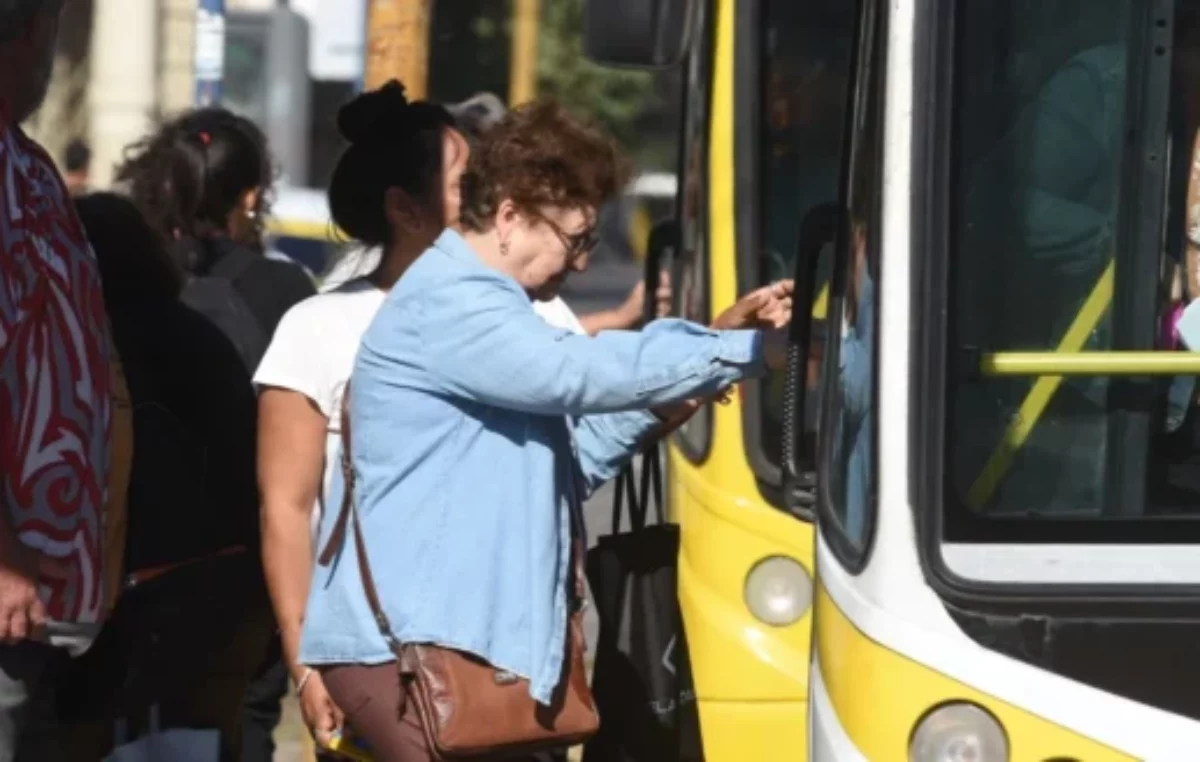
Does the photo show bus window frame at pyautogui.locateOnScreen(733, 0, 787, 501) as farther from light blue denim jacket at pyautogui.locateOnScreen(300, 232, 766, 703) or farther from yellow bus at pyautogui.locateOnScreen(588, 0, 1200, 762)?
yellow bus at pyautogui.locateOnScreen(588, 0, 1200, 762)

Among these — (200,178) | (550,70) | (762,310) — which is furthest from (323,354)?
(550,70)

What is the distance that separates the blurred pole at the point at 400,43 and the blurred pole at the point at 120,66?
12.9m

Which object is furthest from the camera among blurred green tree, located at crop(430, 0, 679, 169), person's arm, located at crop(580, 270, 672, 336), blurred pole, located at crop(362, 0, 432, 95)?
blurred green tree, located at crop(430, 0, 679, 169)

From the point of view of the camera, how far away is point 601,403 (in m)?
3.99

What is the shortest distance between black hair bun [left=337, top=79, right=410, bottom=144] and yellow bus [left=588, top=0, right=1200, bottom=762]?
46.8 inches

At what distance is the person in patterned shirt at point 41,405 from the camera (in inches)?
165

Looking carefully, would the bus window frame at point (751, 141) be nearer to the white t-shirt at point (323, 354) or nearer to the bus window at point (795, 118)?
the bus window at point (795, 118)

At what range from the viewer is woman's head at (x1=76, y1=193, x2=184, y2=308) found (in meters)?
4.91

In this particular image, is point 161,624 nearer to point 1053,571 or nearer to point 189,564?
point 189,564

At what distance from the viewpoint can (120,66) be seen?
73.3 ft

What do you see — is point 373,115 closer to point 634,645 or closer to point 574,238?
point 574,238

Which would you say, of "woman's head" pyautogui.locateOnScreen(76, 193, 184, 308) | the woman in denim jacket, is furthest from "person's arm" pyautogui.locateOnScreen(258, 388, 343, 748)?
"woman's head" pyautogui.locateOnScreen(76, 193, 184, 308)

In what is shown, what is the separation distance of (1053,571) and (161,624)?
1.90 metres

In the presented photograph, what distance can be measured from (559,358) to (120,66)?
19.0m
